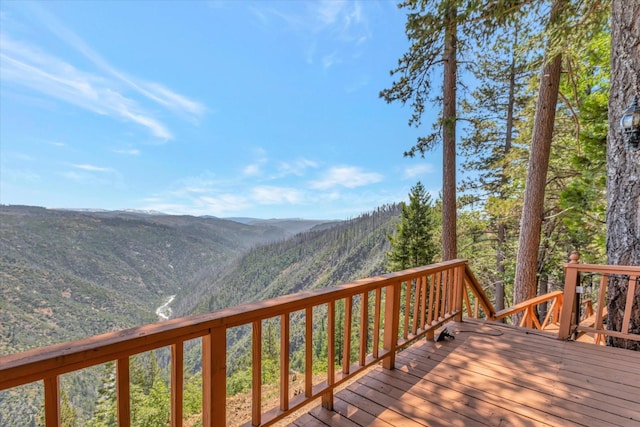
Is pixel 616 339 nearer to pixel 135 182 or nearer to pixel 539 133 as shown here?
pixel 539 133

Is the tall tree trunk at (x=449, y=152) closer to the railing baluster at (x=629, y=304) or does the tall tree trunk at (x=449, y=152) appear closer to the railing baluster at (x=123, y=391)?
the railing baluster at (x=629, y=304)

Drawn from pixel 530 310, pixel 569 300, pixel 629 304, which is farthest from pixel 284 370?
pixel 530 310

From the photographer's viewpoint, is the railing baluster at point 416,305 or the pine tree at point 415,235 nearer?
the railing baluster at point 416,305

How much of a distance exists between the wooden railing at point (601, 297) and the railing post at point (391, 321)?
2091 mm

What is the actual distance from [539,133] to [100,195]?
119182mm

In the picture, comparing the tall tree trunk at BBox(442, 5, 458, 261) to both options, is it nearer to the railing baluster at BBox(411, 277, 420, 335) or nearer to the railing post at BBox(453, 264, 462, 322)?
the railing post at BBox(453, 264, 462, 322)

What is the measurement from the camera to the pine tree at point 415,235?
1401cm

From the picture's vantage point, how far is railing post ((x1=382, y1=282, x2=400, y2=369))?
7.83 feet

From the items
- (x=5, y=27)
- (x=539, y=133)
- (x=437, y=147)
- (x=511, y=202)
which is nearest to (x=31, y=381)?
(x=539, y=133)

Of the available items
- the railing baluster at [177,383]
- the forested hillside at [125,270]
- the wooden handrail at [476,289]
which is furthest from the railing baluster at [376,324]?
the forested hillside at [125,270]

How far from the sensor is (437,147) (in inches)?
259

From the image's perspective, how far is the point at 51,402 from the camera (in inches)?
36.4

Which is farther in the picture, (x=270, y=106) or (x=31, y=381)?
(x=270, y=106)

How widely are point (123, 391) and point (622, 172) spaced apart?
447 cm
